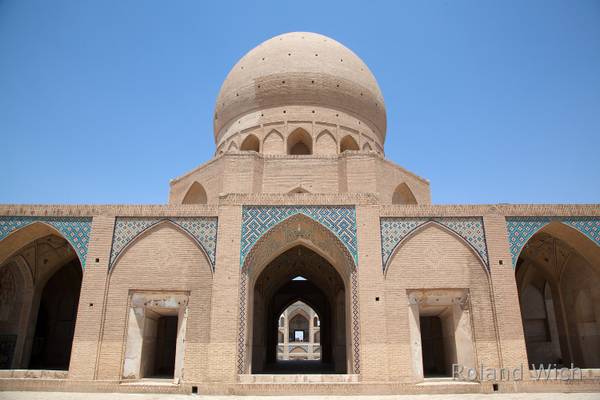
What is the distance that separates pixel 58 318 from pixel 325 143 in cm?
792

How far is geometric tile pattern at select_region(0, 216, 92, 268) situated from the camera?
852 centimetres

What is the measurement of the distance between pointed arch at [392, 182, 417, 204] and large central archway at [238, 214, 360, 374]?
2.35 m

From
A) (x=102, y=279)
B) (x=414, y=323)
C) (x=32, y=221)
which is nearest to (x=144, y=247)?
(x=102, y=279)

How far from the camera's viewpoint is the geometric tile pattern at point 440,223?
832 centimetres

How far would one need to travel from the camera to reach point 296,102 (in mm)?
12742

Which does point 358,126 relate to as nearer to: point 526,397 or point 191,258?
point 191,258

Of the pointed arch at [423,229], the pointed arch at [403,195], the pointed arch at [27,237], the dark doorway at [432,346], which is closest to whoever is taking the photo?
the pointed arch at [423,229]

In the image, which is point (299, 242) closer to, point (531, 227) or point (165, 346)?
point (165, 346)

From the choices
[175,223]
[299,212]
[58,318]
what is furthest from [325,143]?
[58,318]

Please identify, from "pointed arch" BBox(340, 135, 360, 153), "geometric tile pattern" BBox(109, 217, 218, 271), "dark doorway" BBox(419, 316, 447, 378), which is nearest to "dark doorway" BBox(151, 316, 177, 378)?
"geometric tile pattern" BBox(109, 217, 218, 271)

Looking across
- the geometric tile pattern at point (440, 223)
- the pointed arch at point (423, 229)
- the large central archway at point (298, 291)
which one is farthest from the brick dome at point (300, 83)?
the pointed arch at point (423, 229)

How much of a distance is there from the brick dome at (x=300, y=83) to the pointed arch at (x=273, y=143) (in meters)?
0.64

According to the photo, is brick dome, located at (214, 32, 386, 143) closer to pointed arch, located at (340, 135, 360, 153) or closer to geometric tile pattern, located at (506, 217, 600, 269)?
pointed arch, located at (340, 135, 360, 153)

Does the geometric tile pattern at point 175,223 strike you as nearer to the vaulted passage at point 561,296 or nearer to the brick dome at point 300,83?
the brick dome at point 300,83
